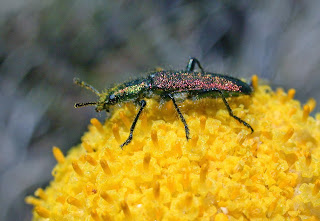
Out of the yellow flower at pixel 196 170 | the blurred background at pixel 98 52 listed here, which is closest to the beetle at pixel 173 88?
the yellow flower at pixel 196 170

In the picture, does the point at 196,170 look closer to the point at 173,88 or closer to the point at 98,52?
the point at 173,88

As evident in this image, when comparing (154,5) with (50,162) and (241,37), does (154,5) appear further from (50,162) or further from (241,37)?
(50,162)

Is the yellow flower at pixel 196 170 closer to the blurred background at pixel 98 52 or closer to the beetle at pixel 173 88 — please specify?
the beetle at pixel 173 88

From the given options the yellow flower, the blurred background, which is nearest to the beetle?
the yellow flower

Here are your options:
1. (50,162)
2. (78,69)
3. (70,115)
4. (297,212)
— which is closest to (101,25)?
(78,69)

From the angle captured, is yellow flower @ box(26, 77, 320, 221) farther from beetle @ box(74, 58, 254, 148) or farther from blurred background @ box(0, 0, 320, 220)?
blurred background @ box(0, 0, 320, 220)

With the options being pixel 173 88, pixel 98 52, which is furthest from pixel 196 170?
pixel 98 52
